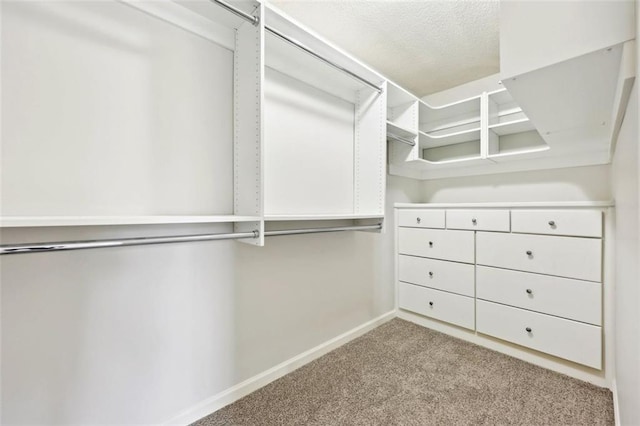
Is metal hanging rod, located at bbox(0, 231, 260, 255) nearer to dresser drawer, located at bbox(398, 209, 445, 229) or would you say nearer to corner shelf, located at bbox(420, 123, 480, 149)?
dresser drawer, located at bbox(398, 209, 445, 229)

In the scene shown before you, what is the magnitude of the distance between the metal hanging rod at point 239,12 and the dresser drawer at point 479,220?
191cm

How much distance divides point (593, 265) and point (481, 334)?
2.86 feet

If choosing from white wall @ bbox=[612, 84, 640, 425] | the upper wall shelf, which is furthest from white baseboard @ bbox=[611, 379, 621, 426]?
the upper wall shelf

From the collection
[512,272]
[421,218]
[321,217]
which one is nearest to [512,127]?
[421,218]

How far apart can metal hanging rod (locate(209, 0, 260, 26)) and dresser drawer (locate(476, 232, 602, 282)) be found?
2022mm

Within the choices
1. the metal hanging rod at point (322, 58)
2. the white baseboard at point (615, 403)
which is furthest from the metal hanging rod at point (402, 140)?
the white baseboard at point (615, 403)

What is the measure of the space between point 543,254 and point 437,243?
28.1 inches

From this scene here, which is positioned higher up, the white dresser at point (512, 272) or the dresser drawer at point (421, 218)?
the dresser drawer at point (421, 218)

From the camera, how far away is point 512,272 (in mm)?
2051

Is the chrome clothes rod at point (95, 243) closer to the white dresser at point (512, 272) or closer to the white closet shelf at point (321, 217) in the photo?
the white closet shelf at point (321, 217)

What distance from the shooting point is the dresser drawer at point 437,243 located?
7.48 feet

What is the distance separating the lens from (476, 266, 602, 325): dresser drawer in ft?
5.71

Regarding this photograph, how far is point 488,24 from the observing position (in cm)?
187

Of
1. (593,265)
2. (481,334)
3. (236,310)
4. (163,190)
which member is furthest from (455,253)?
(163,190)
